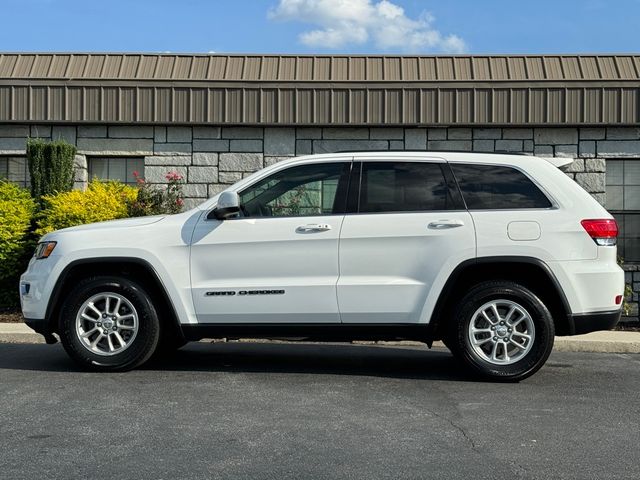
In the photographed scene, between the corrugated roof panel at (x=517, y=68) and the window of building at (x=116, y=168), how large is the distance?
6.07m

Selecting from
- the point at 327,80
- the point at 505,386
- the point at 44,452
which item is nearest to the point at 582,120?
the point at 327,80

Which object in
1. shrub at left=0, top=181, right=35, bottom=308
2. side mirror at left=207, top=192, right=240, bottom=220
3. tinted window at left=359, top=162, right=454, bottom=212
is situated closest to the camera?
side mirror at left=207, top=192, right=240, bottom=220

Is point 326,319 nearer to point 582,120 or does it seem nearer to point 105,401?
point 105,401

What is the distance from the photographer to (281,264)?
22.8 feet

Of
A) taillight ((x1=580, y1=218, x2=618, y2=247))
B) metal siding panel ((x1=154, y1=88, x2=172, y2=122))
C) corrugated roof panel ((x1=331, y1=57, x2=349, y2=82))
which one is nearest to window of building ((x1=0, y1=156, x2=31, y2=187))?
metal siding panel ((x1=154, y1=88, x2=172, y2=122))

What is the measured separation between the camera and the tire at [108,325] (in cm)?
707

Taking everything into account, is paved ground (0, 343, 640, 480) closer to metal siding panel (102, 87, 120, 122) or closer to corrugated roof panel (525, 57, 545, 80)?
metal siding panel (102, 87, 120, 122)

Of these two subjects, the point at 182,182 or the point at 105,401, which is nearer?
the point at 105,401

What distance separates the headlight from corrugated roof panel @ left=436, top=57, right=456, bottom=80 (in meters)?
7.71

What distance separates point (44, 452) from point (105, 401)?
137 cm

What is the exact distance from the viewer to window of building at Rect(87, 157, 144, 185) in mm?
13084

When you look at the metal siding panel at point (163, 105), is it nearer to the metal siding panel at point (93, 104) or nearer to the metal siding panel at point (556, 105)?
the metal siding panel at point (93, 104)

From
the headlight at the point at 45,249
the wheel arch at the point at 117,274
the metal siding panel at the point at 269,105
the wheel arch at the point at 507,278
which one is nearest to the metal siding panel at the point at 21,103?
the metal siding panel at the point at 269,105

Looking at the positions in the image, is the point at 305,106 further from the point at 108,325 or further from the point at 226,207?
the point at 108,325
